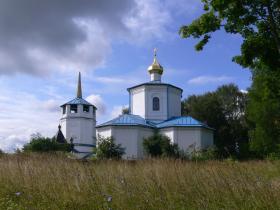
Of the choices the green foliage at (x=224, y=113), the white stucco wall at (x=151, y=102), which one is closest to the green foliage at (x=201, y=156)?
the white stucco wall at (x=151, y=102)

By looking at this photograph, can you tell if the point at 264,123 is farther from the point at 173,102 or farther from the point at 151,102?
the point at 151,102

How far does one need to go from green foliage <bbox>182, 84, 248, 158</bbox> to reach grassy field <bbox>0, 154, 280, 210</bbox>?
136ft

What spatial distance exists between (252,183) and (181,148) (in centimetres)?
3344

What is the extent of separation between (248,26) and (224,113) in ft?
125

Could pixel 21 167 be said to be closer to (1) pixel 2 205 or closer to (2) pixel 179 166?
(1) pixel 2 205

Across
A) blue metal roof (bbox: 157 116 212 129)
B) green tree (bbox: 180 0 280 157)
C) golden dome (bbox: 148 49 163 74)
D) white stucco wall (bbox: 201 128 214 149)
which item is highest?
golden dome (bbox: 148 49 163 74)

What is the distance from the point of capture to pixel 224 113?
169 feet

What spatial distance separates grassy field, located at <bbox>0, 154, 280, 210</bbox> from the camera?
5.16 m

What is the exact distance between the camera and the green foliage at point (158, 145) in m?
36.1

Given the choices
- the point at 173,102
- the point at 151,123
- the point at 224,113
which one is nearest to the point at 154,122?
the point at 151,123

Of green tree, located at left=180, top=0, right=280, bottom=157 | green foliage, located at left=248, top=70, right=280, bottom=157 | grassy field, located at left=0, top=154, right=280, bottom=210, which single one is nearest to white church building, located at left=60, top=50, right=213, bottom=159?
green foliage, located at left=248, top=70, right=280, bottom=157

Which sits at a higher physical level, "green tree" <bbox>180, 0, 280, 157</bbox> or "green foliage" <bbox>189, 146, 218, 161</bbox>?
"green tree" <bbox>180, 0, 280, 157</bbox>

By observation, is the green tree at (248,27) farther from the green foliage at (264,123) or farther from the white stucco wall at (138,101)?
the white stucco wall at (138,101)

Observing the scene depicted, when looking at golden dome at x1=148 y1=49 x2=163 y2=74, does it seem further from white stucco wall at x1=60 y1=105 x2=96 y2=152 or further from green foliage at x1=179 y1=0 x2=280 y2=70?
green foliage at x1=179 y1=0 x2=280 y2=70
